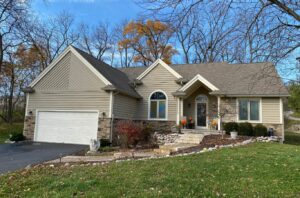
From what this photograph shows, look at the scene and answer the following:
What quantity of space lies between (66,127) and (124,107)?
380 centimetres

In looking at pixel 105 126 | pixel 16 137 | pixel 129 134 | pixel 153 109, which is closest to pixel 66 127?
pixel 105 126

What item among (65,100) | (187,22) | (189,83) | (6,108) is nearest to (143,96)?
(189,83)

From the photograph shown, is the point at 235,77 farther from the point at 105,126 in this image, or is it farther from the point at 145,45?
the point at 145,45

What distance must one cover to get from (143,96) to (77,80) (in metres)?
4.84

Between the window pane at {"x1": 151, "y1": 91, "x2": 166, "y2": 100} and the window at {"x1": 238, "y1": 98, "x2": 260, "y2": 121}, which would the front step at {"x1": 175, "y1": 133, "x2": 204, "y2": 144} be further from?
the window pane at {"x1": 151, "y1": 91, "x2": 166, "y2": 100}

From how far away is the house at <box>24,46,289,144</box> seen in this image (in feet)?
50.8

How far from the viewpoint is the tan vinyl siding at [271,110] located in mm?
15516

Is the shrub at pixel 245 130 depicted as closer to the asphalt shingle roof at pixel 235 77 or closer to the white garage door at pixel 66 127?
the asphalt shingle roof at pixel 235 77

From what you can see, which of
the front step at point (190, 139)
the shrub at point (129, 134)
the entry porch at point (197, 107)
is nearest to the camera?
the shrub at point (129, 134)

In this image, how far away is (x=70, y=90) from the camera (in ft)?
53.0

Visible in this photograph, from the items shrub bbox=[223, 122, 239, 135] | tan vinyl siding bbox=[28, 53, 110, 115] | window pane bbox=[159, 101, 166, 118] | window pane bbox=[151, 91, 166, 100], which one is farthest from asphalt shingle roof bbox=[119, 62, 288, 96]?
tan vinyl siding bbox=[28, 53, 110, 115]

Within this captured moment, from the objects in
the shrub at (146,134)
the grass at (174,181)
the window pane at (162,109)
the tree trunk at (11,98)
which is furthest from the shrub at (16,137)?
the tree trunk at (11,98)

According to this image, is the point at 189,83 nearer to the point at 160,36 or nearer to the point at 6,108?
the point at 160,36

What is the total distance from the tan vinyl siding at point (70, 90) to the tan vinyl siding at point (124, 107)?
690 mm
